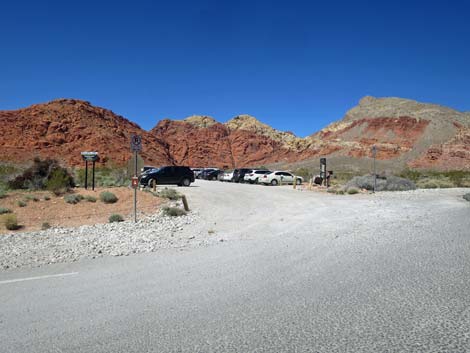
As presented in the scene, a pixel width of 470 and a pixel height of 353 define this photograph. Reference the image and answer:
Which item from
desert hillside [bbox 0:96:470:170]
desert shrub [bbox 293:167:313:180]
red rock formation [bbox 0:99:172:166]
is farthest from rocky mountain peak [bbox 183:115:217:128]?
desert shrub [bbox 293:167:313:180]

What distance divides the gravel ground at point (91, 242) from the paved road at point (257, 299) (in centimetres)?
82

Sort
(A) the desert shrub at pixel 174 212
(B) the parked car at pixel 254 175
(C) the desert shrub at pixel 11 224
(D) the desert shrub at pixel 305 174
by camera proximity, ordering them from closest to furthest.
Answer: (C) the desert shrub at pixel 11 224 → (A) the desert shrub at pixel 174 212 → (B) the parked car at pixel 254 175 → (D) the desert shrub at pixel 305 174

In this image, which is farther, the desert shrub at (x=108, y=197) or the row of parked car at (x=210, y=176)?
the row of parked car at (x=210, y=176)

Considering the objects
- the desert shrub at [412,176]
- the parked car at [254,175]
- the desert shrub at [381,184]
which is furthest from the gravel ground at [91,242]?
the desert shrub at [412,176]

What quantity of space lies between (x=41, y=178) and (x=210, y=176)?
96.3 ft

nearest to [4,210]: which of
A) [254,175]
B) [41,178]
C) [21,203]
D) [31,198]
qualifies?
[21,203]

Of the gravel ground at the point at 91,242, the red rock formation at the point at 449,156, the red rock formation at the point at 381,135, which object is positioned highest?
the red rock formation at the point at 381,135

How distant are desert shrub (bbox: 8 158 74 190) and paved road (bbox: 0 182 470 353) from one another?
16.7m

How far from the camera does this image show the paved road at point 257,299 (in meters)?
3.91

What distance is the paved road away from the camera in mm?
3910

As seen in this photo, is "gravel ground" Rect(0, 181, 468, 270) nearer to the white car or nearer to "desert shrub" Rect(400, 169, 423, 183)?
the white car

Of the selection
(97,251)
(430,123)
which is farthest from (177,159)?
(97,251)

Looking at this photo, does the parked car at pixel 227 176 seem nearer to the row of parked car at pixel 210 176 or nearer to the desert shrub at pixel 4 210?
the row of parked car at pixel 210 176

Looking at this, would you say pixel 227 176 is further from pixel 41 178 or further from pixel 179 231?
pixel 179 231
